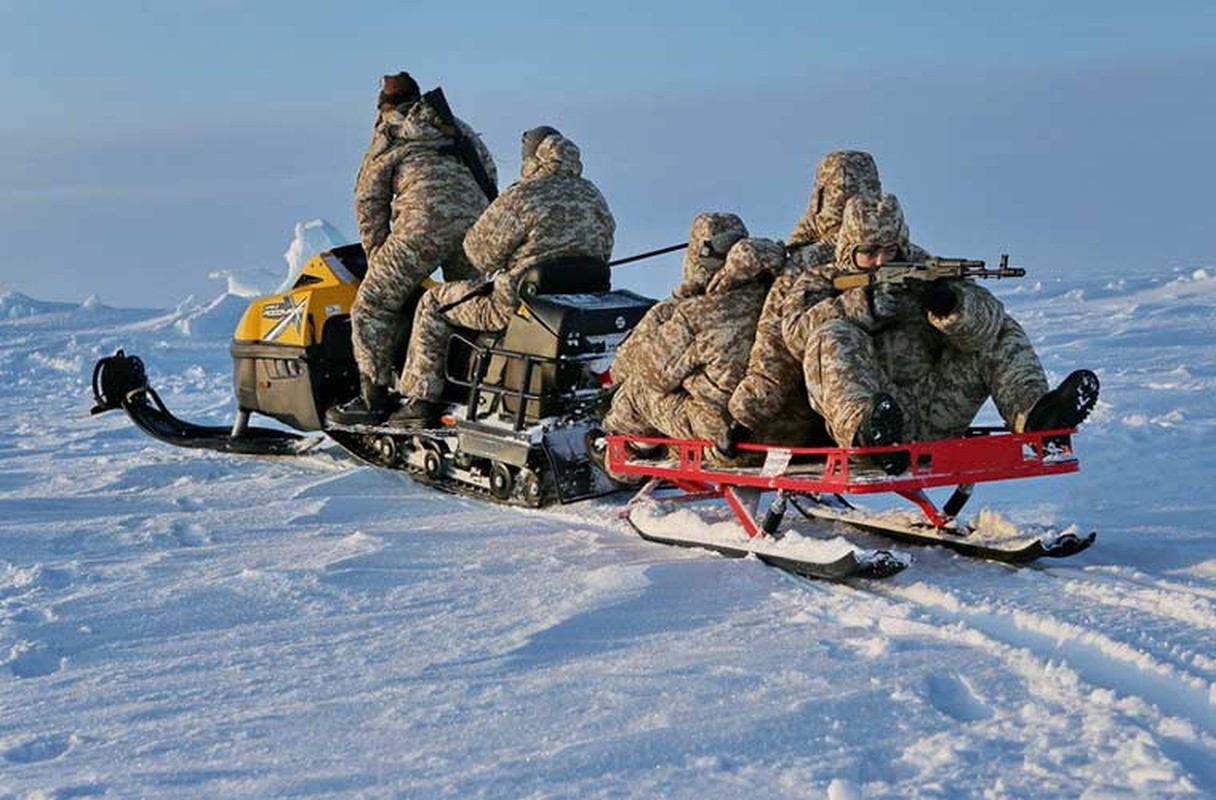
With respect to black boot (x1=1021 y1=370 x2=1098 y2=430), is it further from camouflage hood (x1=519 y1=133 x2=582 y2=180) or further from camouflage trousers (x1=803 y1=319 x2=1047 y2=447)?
camouflage hood (x1=519 y1=133 x2=582 y2=180)

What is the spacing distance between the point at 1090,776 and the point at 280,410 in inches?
252

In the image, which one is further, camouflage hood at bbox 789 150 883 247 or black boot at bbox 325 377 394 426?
black boot at bbox 325 377 394 426

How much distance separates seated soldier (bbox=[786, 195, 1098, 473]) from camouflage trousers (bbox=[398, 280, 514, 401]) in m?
2.36

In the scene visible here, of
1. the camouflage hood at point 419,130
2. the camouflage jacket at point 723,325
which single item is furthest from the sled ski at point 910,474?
the camouflage hood at point 419,130

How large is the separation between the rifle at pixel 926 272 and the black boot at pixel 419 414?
3.00 m

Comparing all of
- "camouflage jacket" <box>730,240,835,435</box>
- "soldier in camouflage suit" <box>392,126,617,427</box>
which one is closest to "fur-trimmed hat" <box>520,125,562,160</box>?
"soldier in camouflage suit" <box>392,126,617,427</box>

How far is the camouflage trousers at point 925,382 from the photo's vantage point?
17.9ft

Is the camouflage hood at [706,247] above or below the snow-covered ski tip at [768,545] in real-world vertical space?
above

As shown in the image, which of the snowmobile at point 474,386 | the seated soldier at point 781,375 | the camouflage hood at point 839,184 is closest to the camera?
the seated soldier at point 781,375

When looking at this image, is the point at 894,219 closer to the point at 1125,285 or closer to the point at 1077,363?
the point at 1077,363

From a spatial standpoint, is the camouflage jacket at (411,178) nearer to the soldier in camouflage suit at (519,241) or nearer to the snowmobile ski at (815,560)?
the soldier in camouflage suit at (519,241)

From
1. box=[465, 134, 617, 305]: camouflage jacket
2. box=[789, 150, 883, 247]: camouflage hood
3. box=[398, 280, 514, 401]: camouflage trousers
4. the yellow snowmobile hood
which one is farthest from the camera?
the yellow snowmobile hood

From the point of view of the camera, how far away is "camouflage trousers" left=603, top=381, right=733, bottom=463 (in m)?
6.05

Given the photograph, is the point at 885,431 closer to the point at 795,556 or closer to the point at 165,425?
the point at 795,556
